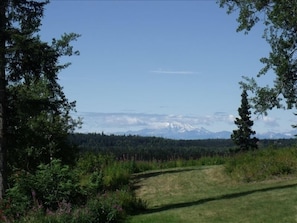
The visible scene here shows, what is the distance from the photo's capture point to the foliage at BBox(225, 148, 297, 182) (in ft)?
55.2

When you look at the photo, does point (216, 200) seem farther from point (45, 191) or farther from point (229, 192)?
point (45, 191)

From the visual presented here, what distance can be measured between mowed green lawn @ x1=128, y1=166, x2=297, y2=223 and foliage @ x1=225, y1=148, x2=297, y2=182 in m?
0.47

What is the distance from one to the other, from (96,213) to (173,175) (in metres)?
8.99

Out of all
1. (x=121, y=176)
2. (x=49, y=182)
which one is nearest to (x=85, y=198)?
(x=49, y=182)

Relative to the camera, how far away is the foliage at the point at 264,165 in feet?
55.2

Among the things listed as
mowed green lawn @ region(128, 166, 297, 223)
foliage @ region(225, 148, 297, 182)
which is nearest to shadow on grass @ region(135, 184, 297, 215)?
mowed green lawn @ region(128, 166, 297, 223)

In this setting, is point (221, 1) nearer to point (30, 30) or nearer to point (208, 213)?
point (30, 30)

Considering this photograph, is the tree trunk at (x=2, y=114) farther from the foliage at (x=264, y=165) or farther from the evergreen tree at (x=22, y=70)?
the foliage at (x=264, y=165)

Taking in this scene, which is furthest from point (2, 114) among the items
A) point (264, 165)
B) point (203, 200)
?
point (264, 165)

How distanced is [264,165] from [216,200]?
527cm

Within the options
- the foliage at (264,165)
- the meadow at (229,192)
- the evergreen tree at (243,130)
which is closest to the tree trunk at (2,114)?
the meadow at (229,192)

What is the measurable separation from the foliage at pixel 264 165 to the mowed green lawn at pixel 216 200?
1.55ft

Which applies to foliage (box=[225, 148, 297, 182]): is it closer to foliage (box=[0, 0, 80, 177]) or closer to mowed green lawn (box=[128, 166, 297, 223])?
mowed green lawn (box=[128, 166, 297, 223])

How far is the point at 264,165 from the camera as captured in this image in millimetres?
17250
